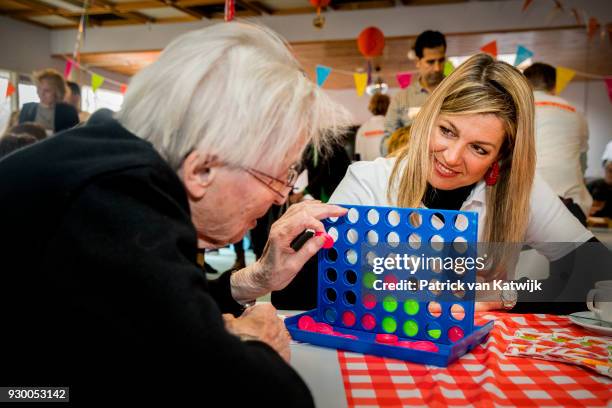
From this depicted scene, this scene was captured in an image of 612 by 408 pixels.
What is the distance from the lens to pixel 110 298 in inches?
21.0

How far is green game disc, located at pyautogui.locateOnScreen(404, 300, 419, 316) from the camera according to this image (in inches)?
37.3

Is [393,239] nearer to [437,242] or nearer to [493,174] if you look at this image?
[437,242]

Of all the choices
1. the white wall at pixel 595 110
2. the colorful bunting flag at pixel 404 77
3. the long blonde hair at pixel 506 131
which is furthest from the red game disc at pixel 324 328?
the white wall at pixel 595 110

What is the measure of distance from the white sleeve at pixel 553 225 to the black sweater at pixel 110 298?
113cm

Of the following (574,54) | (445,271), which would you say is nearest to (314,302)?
(445,271)

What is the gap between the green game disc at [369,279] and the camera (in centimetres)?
98

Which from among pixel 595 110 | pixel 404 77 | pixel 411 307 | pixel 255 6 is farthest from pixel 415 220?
pixel 595 110

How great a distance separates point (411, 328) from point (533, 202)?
74 cm

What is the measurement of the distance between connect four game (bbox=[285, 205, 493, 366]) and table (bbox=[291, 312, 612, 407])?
0.10 feet

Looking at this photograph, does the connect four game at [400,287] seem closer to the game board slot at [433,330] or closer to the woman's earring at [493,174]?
the game board slot at [433,330]

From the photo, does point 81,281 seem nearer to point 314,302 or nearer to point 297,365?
point 297,365

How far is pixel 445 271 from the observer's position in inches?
36.9

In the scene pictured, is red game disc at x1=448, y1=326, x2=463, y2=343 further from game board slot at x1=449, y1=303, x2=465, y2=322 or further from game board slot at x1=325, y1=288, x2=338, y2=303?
game board slot at x1=325, y1=288, x2=338, y2=303

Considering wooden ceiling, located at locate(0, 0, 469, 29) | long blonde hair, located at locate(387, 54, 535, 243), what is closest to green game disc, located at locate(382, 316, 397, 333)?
long blonde hair, located at locate(387, 54, 535, 243)
